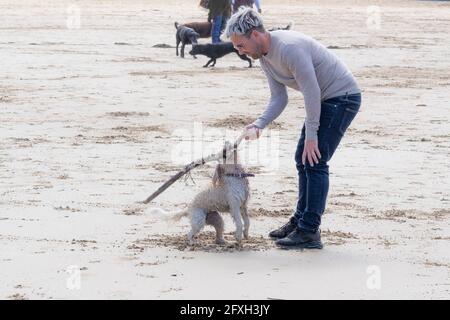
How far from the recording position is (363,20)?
31797 mm

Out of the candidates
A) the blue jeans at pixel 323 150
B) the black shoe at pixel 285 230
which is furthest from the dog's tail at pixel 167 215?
the blue jeans at pixel 323 150

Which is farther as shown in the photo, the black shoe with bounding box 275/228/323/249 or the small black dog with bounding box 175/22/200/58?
the small black dog with bounding box 175/22/200/58

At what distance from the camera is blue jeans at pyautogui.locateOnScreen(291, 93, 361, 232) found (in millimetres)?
6676

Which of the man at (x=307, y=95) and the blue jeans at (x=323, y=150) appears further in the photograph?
the blue jeans at (x=323, y=150)

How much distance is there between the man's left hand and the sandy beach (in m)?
0.61

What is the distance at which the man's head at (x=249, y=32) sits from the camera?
638 centimetres

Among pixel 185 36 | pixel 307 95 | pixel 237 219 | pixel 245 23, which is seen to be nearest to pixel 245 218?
pixel 237 219

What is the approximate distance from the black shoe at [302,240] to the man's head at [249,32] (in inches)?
48.4

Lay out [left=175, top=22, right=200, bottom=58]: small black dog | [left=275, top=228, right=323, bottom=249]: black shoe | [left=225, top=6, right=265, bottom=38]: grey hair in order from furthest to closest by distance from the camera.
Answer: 1. [left=175, top=22, right=200, bottom=58]: small black dog
2. [left=275, top=228, right=323, bottom=249]: black shoe
3. [left=225, top=6, right=265, bottom=38]: grey hair

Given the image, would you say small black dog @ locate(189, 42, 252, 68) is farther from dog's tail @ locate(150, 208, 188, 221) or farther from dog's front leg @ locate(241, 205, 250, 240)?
dog's front leg @ locate(241, 205, 250, 240)

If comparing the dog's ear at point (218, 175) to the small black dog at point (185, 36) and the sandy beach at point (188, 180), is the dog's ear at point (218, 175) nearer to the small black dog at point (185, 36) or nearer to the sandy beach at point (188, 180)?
the sandy beach at point (188, 180)

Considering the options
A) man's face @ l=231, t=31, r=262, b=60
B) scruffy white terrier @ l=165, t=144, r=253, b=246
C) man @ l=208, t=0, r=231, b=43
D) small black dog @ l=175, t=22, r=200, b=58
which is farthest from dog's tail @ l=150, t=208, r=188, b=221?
man @ l=208, t=0, r=231, b=43

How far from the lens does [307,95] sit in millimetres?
6473

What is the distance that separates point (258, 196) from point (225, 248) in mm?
1662
